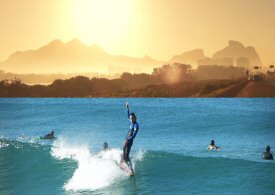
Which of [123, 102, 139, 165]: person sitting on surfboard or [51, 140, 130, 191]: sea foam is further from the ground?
[123, 102, 139, 165]: person sitting on surfboard

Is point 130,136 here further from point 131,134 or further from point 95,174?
point 95,174

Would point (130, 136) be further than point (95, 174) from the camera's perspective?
No

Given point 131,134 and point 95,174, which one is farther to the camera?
point 95,174

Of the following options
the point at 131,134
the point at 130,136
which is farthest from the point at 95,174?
the point at 131,134

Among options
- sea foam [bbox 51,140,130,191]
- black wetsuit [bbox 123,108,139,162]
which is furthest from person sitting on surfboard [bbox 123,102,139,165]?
sea foam [bbox 51,140,130,191]

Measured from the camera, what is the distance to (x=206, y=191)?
18125 mm

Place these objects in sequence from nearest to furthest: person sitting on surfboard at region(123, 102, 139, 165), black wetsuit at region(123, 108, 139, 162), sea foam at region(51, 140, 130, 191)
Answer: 1. person sitting on surfboard at region(123, 102, 139, 165)
2. black wetsuit at region(123, 108, 139, 162)
3. sea foam at region(51, 140, 130, 191)

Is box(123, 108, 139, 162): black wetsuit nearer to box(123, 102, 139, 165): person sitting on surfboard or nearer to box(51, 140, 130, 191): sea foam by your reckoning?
box(123, 102, 139, 165): person sitting on surfboard

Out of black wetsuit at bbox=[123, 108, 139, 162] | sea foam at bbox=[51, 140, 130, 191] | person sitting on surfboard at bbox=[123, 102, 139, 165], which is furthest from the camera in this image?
sea foam at bbox=[51, 140, 130, 191]

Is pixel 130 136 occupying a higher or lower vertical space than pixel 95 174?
higher

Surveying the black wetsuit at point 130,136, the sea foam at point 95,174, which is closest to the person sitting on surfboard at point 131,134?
the black wetsuit at point 130,136

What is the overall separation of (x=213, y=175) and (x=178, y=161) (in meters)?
2.87

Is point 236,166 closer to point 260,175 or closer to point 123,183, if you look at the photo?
point 260,175

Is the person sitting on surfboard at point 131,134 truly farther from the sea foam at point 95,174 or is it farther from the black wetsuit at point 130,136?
the sea foam at point 95,174
